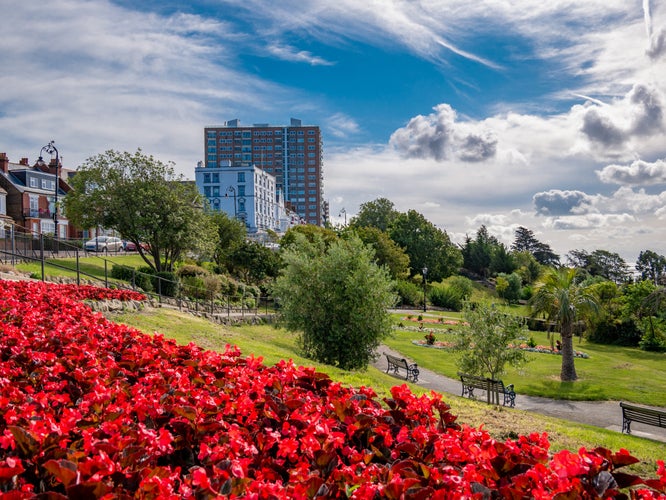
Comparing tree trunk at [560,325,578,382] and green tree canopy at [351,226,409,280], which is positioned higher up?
green tree canopy at [351,226,409,280]

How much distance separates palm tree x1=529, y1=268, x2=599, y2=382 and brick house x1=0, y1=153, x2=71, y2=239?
51.0m

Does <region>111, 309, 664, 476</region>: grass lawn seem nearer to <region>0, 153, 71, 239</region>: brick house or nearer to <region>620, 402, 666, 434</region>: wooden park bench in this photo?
<region>620, 402, 666, 434</region>: wooden park bench

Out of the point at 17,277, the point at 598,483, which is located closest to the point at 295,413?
the point at 598,483

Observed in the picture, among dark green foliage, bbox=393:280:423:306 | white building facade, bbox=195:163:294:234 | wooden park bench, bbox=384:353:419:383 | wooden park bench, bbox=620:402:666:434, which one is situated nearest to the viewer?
wooden park bench, bbox=620:402:666:434

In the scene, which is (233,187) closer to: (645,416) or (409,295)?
(409,295)

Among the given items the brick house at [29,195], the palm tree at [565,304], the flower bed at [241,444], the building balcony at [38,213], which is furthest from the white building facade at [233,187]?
the flower bed at [241,444]

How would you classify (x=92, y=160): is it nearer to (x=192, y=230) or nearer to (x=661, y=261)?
(x=192, y=230)

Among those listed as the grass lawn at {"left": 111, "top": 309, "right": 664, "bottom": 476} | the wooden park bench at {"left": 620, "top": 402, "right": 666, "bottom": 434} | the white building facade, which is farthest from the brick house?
the wooden park bench at {"left": 620, "top": 402, "right": 666, "bottom": 434}

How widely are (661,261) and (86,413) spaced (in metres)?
137

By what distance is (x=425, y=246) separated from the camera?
255 feet

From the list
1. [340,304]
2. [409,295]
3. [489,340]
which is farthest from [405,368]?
[409,295]

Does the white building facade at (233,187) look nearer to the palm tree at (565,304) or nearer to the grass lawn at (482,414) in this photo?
the palm tree at (565,304)

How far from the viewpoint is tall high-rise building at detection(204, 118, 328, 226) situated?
15562 cm

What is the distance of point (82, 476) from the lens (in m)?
2.76
